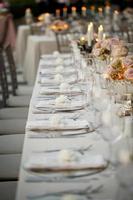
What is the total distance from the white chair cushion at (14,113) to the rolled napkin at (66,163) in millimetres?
1762

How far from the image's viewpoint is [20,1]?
17094mm

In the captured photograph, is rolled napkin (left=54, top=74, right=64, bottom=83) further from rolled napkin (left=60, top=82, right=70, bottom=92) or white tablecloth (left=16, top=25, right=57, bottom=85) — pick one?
white tablecloth (left=16, top=25, right=57, bottom=85)

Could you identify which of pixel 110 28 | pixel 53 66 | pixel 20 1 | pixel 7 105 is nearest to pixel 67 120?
pixel 7 105

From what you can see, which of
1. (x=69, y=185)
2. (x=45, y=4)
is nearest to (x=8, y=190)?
(x=69, y=185)

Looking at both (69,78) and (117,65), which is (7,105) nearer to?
(69,78)

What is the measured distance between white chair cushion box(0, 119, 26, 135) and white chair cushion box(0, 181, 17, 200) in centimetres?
99

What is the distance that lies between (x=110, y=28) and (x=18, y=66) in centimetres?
179

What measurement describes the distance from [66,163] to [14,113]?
1982 mm

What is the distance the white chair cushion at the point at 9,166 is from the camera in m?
2.59

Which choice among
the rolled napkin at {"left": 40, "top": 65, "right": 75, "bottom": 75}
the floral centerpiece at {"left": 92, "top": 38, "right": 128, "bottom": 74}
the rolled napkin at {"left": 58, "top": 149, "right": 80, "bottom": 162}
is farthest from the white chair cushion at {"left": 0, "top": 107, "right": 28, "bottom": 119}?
the rolled napkin at {"left": 58, "top": 149, "right": 80, "bottom": 162}

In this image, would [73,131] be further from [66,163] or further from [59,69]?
[59,69]

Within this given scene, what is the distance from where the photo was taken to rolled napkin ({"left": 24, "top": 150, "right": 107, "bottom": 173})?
195cm

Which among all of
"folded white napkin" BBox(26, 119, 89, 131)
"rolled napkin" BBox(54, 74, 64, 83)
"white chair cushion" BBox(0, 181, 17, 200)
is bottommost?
"rolled napkin" BBox(54, 74, 64, 83)

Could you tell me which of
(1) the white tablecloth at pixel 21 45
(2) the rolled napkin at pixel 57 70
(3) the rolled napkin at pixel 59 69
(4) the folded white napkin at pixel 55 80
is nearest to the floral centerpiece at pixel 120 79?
(4) the folded white napkin at pixel 55 80
